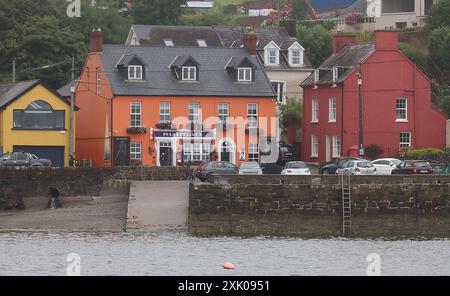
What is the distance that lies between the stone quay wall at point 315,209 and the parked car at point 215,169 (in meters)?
12.2

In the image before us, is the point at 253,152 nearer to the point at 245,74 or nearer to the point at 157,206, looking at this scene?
the point at 245,74

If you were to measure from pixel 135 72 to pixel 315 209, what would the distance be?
29437mm

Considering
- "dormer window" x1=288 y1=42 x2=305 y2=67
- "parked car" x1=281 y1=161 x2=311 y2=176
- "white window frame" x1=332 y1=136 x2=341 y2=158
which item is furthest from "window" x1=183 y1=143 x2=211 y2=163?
"dormer window" x1=288 y1=42 x2=305 y2=67

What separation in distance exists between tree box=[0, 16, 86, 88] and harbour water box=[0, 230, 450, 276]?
152 feet

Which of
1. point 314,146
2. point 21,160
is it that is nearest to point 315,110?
point 314,146

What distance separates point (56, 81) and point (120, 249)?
54.8 meters

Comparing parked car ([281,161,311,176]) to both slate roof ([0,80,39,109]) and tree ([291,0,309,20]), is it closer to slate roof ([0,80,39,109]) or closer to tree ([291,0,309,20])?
slate roof ([0,80,39,109])

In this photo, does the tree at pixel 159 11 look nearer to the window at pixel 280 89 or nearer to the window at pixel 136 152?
the window at pixel 280 89

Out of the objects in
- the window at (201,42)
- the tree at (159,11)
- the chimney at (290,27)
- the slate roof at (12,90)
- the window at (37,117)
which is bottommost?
the window at (37,117)

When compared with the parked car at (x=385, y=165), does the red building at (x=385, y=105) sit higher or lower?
higher

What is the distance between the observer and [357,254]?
2427 inches

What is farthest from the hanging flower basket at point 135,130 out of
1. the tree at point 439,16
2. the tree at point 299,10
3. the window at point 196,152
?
the tree at point 299,10

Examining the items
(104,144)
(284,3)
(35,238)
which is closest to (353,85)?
(104,144)

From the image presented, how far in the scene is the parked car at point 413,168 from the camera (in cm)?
8256
